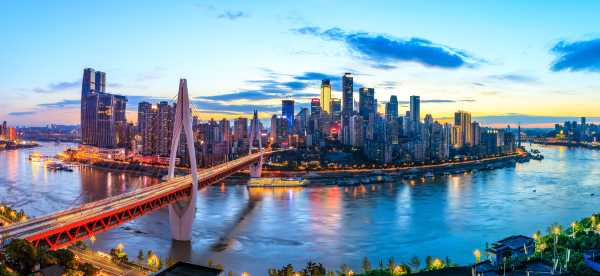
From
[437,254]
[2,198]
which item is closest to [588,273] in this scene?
[437,254]

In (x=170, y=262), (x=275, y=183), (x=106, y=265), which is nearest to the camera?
(x=106, y=265)

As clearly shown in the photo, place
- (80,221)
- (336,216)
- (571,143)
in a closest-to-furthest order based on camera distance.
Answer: (80,221) → (336,216) → (571,143)

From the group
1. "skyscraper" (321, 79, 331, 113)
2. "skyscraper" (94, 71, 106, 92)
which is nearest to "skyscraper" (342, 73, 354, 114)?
"skyscraper" (321, 79, 331, 113)

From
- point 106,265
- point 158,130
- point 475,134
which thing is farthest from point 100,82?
point 106,265

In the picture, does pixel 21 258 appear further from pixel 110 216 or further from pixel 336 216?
pixel 336 216

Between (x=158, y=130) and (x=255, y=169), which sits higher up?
(x=158, y=130)

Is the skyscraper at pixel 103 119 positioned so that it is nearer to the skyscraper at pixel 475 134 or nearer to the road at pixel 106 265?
the skyscraper at pixel 475 134

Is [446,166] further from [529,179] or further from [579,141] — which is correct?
[579,141]

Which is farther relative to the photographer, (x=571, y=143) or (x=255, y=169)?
(x=571, y=143)
